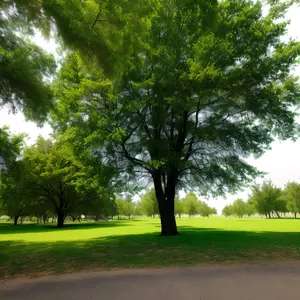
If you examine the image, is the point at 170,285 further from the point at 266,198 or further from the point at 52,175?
the point at 266,198

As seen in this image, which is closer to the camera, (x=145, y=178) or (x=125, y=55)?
(x=125, y=55)

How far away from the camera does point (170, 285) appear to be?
19.2 feet

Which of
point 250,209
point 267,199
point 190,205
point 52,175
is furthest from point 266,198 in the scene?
point 52,175

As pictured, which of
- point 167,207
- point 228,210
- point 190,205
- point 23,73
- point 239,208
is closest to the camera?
point 23,73

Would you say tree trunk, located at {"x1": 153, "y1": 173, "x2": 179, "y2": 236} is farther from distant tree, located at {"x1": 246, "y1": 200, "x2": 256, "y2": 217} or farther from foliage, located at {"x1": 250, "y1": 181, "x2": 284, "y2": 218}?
distant tree, located at {"x1": 246, "y1": 200, "x2": 256, "y2": 217}

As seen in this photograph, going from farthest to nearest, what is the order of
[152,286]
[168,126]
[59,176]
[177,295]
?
[59,176]
[168,126]
[152,286]
[177,295]

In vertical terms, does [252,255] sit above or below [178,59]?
below

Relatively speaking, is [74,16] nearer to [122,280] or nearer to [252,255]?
[122,280]

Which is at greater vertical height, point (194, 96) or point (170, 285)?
point (194, 96)

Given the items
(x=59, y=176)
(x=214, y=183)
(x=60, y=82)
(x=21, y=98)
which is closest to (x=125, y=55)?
(x=21, y=98)

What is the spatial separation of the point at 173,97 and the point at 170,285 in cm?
955

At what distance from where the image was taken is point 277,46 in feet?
49.6

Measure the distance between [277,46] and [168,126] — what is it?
8.09m

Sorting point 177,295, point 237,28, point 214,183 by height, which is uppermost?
point 237,28
